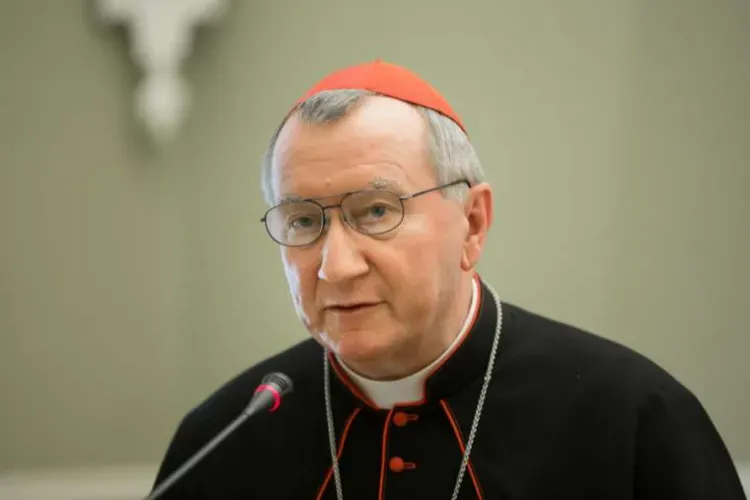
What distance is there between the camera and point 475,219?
141 cm

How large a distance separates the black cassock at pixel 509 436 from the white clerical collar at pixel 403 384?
0.02 m

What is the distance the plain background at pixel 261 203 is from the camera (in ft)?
7.07

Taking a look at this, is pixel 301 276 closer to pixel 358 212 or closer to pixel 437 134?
pixel 358 212

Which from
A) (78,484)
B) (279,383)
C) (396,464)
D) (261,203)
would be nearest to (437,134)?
(279,383)

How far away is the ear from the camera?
1385mm

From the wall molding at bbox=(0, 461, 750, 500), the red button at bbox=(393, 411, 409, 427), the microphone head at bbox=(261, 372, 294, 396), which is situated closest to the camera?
the microphone head at bbox=(261, 372, 294, 396)

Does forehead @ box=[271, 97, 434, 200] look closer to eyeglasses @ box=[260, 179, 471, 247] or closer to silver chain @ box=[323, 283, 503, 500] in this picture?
eyeglasses @ box=[260, 179, 471, 247]

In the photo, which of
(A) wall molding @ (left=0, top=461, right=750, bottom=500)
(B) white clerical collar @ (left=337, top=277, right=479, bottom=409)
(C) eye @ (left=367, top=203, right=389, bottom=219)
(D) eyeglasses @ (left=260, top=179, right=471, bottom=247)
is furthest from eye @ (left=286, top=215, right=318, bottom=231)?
(A) wall molding @ (left=0, top=461, right=750, bottom=500)

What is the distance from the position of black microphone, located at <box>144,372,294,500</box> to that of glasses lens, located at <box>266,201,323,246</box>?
27 centimetres

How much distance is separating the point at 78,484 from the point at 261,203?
111 cm

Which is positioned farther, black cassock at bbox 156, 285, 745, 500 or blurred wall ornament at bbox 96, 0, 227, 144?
blurred wall ornament at bbox 96, 0, 227, 144

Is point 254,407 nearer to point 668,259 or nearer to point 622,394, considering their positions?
point 622,394

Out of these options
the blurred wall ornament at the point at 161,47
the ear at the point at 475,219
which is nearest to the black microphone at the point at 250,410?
the ear at the point at 475,219

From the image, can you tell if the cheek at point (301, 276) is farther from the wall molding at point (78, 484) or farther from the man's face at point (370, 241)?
the wall molding at point (78, 484)
